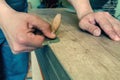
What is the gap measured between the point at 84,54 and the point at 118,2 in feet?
1.91

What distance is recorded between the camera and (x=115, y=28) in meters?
0.62

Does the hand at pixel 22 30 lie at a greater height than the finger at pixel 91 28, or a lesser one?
greater

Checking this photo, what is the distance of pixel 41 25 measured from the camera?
50cm

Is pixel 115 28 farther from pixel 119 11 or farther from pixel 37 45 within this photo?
pixel 119 11

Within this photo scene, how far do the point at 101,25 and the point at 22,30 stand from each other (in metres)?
0.26

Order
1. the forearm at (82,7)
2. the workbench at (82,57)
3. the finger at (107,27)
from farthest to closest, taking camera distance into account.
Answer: the forearm at (82,7)
the finger at (107,27)
the workbench at (82,57)

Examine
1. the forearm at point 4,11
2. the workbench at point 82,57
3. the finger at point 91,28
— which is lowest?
the workbench at point 82,57

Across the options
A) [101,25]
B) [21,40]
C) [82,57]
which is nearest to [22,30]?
[21,40]

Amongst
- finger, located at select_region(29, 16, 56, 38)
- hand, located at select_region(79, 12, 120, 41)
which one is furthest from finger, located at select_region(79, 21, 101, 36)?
finger, located at select_region(29, 16, 56, 38)

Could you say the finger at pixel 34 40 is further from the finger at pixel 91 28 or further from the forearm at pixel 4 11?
the finger at pixel 91 28

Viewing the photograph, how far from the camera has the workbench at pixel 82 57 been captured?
402 mm

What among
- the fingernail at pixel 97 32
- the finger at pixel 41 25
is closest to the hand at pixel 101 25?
the fingernail at pixel 97 32

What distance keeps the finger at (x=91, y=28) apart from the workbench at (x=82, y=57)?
0.01m

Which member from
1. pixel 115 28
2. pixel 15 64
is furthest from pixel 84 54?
pixel 15 64
